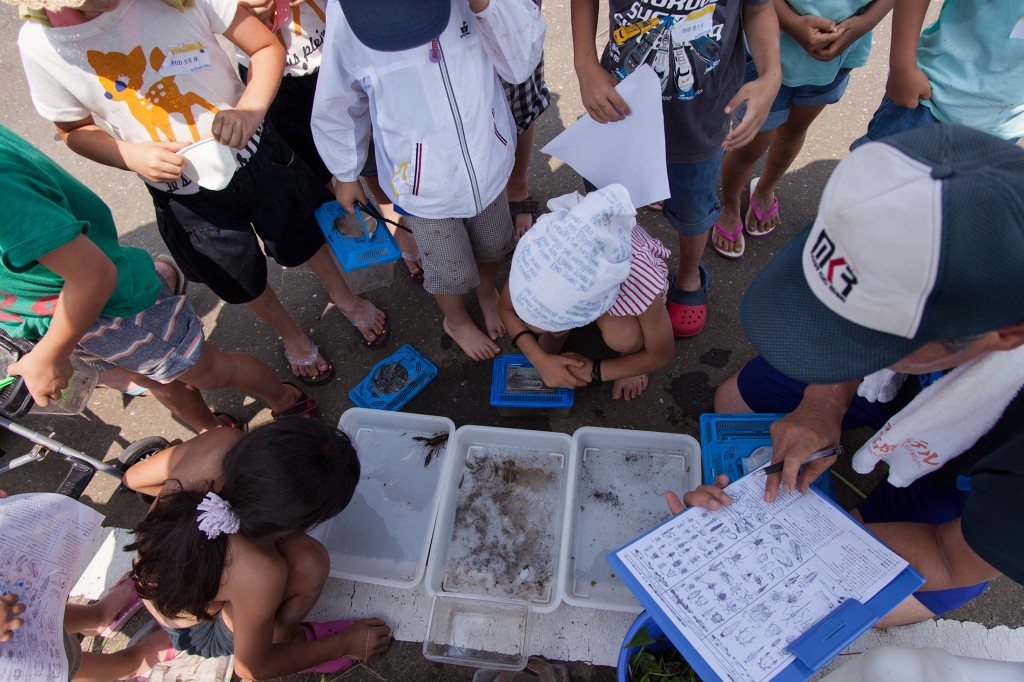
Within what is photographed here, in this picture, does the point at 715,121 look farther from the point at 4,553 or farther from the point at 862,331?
the point at 4,553

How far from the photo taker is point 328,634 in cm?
174

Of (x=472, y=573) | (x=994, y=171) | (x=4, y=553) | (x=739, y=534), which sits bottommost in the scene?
(x=472, y=573)

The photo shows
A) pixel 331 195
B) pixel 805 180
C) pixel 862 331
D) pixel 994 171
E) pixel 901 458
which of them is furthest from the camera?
pixel 805 180

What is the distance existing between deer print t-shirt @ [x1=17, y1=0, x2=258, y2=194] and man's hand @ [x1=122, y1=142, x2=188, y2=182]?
0.23 ft

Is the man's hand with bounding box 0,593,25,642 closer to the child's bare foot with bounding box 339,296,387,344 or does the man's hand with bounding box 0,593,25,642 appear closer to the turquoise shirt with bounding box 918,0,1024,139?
the child's bare foot with bounding box 339,296,387,344

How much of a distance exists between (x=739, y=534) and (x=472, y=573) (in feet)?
2.82

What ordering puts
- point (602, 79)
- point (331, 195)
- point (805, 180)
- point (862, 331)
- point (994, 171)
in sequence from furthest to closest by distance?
1. point (805, 180)
2. point (331, 195)
3. point (602, 79)
4. point (862, 331)
5. point (994, 171)

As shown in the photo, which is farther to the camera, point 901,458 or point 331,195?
point 331,195

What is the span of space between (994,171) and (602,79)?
3.47 feet

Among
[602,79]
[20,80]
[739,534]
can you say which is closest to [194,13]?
[602,79]

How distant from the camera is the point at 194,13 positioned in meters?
1.48

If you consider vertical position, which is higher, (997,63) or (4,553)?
(997,63)

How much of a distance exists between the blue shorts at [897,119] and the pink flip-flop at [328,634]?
2.18m

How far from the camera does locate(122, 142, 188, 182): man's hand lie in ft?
4.80
